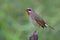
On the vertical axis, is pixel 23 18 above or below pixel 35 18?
above

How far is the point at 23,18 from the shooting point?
736 centimetres

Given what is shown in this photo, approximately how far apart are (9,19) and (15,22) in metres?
0.13

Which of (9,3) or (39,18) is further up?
(9,3)

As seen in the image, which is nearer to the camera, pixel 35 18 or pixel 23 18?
pixel 35 18

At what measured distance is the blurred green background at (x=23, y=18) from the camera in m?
6.54

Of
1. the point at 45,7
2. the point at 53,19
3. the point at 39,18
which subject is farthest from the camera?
the point at 45,7

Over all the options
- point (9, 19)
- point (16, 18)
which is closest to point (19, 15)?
point (16, 18)

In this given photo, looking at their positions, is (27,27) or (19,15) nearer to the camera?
(27,27)

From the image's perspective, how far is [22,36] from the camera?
6.62 m

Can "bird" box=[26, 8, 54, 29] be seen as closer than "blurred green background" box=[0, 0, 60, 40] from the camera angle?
Yes

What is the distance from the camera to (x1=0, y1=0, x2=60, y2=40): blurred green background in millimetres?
6535

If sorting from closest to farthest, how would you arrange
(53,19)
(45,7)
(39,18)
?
(39,18), (53,19), (45,7)

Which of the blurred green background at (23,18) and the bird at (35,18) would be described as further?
the blurred green background at (23,18)

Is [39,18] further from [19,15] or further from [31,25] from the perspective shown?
[19,15]
